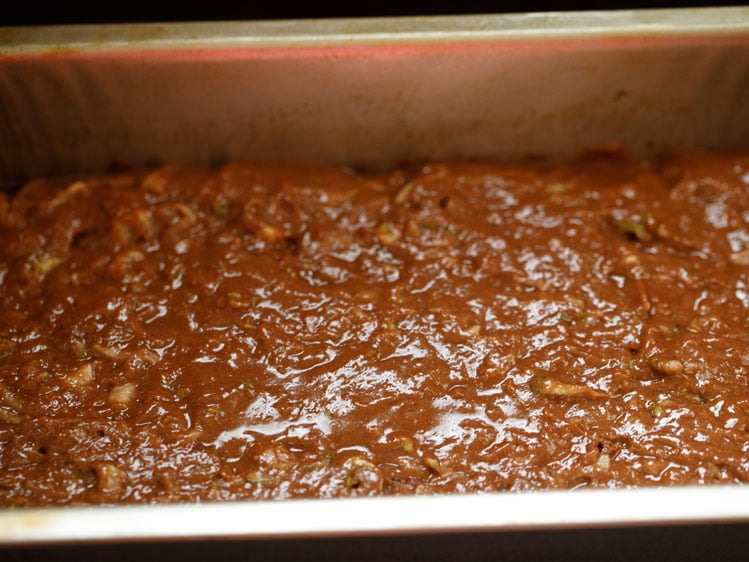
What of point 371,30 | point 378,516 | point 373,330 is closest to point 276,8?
point 371,30

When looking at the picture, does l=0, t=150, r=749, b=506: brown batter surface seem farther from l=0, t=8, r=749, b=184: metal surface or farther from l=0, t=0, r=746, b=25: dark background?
l=0, t=0, r=746, b=25: dark background

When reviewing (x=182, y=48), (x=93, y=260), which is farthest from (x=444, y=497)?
(x=182, y=48)

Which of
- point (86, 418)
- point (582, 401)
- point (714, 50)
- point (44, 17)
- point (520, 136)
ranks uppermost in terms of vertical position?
point (714, 50)

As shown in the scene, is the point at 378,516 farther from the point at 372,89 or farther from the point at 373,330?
the point at 372,89

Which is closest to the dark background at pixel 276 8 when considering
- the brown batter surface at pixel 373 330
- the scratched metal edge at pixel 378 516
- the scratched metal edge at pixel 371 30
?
the scratched metal edge at pixel 371 30

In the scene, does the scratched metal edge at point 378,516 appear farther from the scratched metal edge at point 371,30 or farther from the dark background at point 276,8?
the dark background at point 276,8

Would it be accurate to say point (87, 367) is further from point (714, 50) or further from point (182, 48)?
point (714, 50)

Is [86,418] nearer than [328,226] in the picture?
Yes
